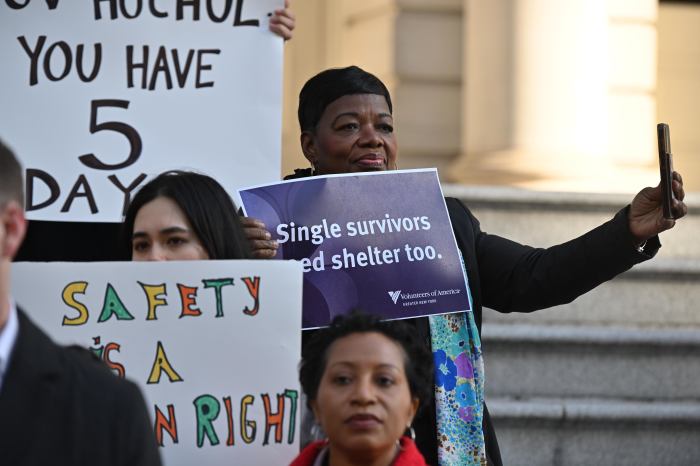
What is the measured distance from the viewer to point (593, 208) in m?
6.79

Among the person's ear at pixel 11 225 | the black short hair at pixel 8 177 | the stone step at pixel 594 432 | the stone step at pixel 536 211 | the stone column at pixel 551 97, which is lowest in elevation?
the stone step at pixel 594 432

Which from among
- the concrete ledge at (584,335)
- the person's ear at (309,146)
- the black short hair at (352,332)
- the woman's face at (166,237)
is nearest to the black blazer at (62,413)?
the black short hair at (352,332)

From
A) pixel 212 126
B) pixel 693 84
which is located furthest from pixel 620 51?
pixel 212 126

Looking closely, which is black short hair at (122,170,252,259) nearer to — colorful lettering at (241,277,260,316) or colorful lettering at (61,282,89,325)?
colorful lettering at (241,277,260,316)

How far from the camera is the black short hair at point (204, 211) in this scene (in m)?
3.56

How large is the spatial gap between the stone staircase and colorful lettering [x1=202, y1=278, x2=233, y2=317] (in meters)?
2.60

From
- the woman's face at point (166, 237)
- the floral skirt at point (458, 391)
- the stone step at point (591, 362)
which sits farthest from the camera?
the stone step at point (591, 362)

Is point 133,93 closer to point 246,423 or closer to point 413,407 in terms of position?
point 246,423

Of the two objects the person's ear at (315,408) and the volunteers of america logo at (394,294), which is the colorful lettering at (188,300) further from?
the volunteers of america logo at (394,294)

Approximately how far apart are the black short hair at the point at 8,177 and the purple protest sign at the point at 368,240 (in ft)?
4.83

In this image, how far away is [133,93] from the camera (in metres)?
4.51

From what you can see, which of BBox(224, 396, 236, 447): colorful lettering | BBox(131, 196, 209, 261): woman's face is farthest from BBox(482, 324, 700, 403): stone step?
BBox(224, 396, 236, 447): colorful lettering

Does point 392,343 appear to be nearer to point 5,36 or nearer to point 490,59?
point 5,36

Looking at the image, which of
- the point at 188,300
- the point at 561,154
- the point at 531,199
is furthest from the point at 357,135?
the point at 561,154
